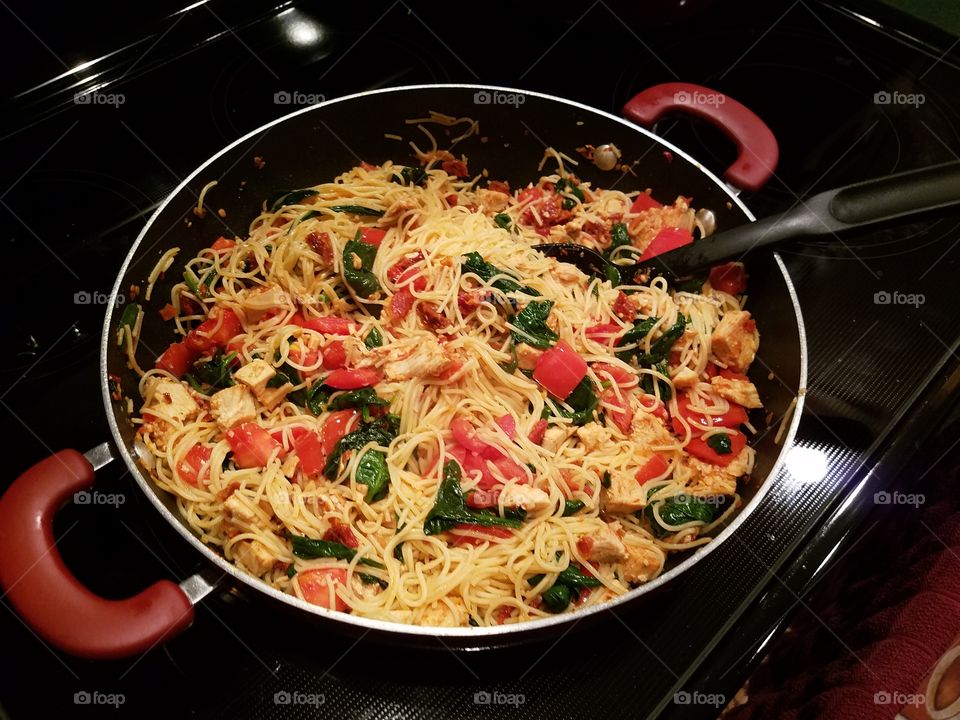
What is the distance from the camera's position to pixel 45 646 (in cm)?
244

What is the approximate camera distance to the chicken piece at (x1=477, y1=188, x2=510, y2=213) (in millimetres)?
3637

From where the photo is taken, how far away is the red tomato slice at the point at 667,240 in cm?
340

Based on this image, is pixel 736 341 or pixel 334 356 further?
pixel 736 341

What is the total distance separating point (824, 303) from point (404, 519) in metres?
2.43

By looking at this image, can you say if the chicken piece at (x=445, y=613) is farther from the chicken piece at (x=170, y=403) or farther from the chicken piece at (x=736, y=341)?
the chicken piece at (x=736, y=341)

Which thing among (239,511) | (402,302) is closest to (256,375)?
(239,511)

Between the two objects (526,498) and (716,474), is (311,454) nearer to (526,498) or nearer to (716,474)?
(526,498)

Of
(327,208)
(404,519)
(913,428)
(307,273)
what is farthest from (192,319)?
(913,428)

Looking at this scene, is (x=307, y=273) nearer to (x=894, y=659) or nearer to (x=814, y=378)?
(x=814, y=378)

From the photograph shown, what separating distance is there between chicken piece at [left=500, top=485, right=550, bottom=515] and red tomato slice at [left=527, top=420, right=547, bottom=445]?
29 cm

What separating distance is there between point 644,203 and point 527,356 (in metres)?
1.20

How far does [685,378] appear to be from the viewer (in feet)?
9.87

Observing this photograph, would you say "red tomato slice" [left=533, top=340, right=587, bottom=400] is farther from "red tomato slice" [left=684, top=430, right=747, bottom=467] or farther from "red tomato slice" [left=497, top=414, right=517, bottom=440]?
"red tomato slice" [left=684, top=430, right=747, bottom=467]

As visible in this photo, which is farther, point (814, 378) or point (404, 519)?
point (814, 378)
